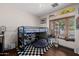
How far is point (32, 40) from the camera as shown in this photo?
1.42 meters

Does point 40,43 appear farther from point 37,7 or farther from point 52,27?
point 37,7

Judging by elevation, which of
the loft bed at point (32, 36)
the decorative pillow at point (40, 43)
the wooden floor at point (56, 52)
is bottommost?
the wooden floor at point (56, 52)

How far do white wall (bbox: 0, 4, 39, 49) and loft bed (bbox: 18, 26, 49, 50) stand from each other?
0.07 metres

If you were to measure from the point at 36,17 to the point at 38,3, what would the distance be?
7.9 inches

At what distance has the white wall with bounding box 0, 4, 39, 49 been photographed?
135cm

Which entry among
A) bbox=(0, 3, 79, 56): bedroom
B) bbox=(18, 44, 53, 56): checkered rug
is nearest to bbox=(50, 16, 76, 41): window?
bbox=(0, 3, 79, 56): bedroom

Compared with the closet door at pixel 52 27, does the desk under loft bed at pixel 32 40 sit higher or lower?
lower

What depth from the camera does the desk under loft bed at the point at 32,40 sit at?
138 cm

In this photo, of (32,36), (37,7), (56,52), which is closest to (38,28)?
(32,36)

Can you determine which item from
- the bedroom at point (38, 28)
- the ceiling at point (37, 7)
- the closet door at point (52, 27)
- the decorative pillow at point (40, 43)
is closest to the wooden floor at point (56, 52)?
the bedroom at point (38, 28)

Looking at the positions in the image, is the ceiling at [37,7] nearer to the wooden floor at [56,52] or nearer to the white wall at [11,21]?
the white wall at [11,21]

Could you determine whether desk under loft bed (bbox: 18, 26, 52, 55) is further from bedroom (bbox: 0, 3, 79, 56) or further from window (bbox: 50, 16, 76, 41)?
window (bbox: 50, 16, 76, 41)

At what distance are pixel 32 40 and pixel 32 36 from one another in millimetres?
58

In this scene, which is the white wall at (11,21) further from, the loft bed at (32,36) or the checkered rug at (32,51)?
the checkered rug at (32,51)
